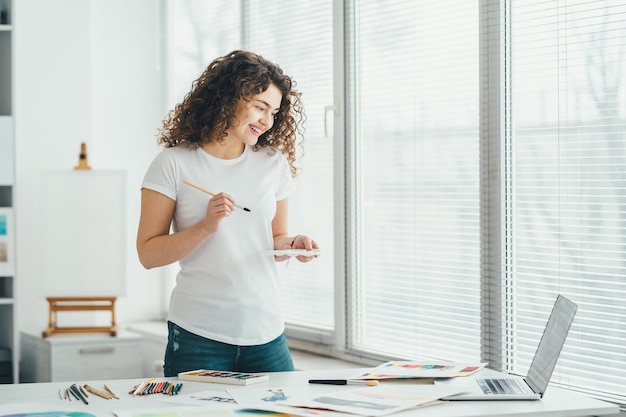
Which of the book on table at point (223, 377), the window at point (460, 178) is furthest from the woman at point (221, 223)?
the window at point (460, 178)

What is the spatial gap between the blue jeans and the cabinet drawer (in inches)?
66.5

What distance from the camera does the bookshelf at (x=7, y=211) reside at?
3695 mm

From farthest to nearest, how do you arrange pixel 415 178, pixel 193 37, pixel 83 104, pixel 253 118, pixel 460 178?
pixel 193 37, pixel 83 104, pixel 415 178, pixel 460 178, pixel 253 118

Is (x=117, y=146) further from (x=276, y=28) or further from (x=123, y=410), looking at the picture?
(x=123, y=410)

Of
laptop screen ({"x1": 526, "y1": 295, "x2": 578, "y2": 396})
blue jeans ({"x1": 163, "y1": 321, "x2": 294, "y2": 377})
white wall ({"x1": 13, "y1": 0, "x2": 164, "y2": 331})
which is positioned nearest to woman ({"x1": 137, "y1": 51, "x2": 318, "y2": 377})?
blue jeans ({"x1": 163, "y1": 321, "x2": 294, "y2": 377})

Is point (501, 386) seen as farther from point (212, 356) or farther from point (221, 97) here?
point (221, 97)

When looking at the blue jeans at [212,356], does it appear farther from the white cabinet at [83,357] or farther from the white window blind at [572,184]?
the white cabinet at [83,357]

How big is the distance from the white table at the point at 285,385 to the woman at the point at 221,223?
0.23m

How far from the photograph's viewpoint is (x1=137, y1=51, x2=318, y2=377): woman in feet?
7.37

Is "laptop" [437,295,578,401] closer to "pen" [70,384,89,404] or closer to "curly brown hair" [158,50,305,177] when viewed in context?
"pen" [70,384,89,404]

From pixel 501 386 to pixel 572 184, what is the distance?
896mm

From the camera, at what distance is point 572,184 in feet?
8.65

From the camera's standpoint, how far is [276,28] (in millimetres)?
3902

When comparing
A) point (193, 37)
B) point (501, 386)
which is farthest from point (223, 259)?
point (193, 37)
